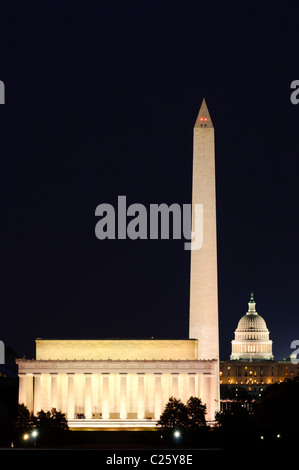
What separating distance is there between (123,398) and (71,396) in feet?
20.0

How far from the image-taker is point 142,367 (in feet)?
569

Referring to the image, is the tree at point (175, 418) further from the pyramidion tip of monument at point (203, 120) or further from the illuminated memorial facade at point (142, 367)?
the pyramidion tip of monument at point (203, 120)

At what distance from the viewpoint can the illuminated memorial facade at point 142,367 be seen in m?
172

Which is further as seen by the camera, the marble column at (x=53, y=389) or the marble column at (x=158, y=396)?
the marble column at (x=53, y=389)

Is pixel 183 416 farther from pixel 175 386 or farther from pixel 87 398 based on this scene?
pixel 87 398

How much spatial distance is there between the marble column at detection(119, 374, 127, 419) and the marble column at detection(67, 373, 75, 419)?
221 inches

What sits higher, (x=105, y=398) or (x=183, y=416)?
(x=105, y=398)

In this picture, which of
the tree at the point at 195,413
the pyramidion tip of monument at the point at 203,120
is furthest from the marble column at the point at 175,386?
the pyramidion tip of monument at the point at 203,120

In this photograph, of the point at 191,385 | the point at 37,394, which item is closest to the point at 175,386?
the point at 191,385

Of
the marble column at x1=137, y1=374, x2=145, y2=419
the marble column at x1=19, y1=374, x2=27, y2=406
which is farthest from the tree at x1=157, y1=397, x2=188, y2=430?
the marble column at x1=19, y1=374, x2=27, y2=406

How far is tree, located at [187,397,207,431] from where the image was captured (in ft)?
480

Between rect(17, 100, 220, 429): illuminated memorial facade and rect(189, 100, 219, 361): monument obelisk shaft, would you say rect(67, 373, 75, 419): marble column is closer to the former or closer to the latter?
rect(17, 100, 220, 429): illuminated memorial facade
